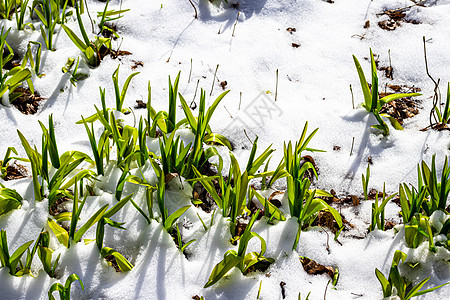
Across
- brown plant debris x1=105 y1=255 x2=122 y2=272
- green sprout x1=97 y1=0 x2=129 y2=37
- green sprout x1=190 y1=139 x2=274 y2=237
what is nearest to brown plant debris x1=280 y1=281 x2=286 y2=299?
green sprout x1=190 y1=139 x2=274 y2=237

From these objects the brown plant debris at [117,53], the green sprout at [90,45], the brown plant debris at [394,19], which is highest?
the brown plant debris at [394,19]

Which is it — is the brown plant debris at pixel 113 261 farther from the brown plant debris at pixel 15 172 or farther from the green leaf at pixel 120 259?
the brown plant debris at pixel 15 172

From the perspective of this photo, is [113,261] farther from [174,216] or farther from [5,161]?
[5,161]

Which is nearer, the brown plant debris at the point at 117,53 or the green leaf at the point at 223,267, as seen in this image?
the green leaf at the point at 223,267

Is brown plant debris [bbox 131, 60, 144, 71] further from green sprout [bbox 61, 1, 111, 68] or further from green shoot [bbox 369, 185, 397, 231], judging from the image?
green shoot [bbox 369, 185, 397, 231]

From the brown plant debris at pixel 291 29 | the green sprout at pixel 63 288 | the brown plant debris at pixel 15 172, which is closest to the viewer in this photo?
the green sprout at pixel 63 288

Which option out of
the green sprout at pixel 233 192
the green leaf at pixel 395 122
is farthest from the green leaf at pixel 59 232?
the green leaf at pixel 395 122

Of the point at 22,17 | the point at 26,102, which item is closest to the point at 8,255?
the point at 26,102
